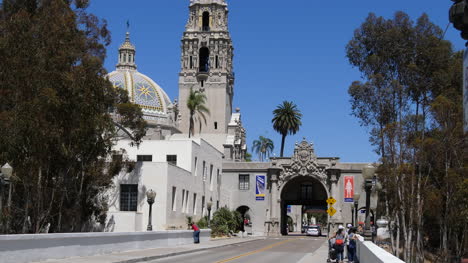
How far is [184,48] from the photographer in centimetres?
9088

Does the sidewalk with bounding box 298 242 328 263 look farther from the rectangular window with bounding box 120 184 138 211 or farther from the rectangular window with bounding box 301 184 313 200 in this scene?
the rectangular window with bounding box 301 184 313 200

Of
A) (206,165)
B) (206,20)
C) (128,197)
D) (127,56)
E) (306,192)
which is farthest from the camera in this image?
(127,56)

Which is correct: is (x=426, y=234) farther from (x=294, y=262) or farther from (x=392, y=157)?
(x=294, y=262)

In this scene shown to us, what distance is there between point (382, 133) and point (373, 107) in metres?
3.41

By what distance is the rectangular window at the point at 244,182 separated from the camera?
238ft

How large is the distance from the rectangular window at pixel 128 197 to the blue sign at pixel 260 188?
28170mm

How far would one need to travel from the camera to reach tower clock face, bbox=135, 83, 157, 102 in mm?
85438

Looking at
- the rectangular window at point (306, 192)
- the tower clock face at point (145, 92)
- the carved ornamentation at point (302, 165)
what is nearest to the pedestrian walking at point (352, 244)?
the carved ornamentation at point (302, 165)

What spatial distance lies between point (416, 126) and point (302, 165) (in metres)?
33.8

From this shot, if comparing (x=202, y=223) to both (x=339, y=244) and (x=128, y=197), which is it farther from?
(x=339, y=244)

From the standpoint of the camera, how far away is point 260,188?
239 ft

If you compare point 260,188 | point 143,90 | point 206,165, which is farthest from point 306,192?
point 143,90

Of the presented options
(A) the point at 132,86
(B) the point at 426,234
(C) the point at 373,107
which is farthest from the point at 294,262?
(A) the point at 132,86

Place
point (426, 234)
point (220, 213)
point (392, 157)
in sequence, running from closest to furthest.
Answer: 1. point (392, 157)
2. point (426, 234)
3. point (220, 213)
